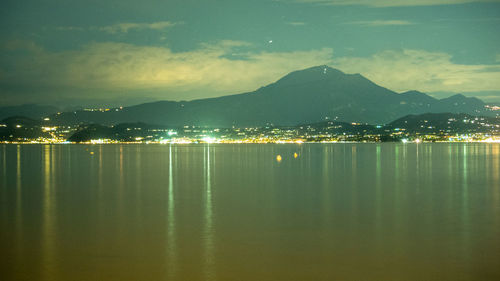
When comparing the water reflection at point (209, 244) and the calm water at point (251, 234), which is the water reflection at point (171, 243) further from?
the water reflection at point (209, 244)

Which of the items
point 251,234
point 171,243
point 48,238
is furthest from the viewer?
point 251,234

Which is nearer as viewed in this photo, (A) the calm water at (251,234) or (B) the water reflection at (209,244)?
(B) the water reflection at (209,244)

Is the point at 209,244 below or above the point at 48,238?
below

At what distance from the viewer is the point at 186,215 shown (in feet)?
64.4

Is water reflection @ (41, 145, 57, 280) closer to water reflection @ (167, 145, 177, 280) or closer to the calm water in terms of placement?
the calm water

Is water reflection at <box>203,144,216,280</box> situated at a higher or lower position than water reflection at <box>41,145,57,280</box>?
lower

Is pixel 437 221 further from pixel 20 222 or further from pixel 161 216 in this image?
pixel 20 222

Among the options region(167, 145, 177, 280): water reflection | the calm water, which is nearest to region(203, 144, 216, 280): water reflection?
the calm water

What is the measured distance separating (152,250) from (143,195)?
44.8 feet

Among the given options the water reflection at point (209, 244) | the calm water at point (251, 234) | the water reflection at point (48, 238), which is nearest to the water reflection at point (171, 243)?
the calm water at point (251, 234)

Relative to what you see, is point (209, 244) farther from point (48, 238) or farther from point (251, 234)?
point (48, 238)

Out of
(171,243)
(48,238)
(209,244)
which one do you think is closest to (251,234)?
(209,244)

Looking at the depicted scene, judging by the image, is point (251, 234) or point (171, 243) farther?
point (251, 234)

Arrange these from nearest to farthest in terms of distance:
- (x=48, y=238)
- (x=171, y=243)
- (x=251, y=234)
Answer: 1. (x=171, y=243)
2. (x=48, y=238)
3. (x=251, y=234)
